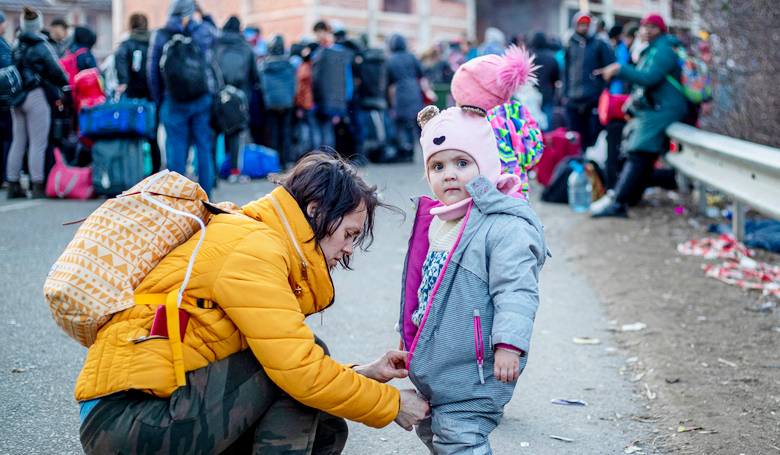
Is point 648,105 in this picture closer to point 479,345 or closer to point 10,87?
point 10,87

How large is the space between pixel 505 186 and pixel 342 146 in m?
12.5

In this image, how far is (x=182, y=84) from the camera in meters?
9.03

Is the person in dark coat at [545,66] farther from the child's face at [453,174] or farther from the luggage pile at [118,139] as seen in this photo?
the child's face at [453,174]

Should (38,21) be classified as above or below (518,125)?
above

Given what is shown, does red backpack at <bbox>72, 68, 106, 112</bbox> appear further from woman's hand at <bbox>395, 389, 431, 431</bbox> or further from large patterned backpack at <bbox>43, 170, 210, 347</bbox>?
woman's hand at <bbox>395, 389, 431, 431</bbox>

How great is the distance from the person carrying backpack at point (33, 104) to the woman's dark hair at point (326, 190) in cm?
820

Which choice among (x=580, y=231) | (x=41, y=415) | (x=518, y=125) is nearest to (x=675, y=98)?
(x=580, y=231)

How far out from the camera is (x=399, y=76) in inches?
617

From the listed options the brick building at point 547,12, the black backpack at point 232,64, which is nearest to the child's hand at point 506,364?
the black backpack at point 232,64

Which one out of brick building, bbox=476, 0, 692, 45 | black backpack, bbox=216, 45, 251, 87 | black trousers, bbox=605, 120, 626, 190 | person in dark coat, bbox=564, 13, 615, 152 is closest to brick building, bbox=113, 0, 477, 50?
brick building, bbox=476, 0, 692, 45

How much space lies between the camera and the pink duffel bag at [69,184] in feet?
34.5

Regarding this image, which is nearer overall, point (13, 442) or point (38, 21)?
point (13, 442)

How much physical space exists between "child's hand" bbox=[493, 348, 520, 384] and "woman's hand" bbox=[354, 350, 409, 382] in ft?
1.33

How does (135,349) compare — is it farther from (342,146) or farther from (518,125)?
(342,146)
